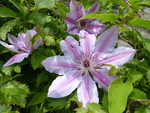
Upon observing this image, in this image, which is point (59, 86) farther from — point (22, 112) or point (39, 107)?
point (22, 112)

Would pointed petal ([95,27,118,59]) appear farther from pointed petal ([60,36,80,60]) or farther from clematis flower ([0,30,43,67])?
clematis flower ([0,30,43,67])

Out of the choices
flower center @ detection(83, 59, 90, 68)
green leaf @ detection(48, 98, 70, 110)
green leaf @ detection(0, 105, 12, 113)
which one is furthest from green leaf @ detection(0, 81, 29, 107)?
flower center @ detection(83, 59, 90, 68)

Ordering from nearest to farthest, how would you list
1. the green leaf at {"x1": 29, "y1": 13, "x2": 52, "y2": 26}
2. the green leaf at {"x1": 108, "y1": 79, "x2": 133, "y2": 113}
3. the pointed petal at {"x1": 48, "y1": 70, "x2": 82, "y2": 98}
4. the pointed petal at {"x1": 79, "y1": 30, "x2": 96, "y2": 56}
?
the green leaf at {"x1": 108, "y1": 79, "x2": 133, "y2": 113}
the pointed petal at {"x1": 48, "y1": 70, "x2": 82, "y2": 98}
the pointed petal at {"x1": 79, "y1": 30, "x2": 96, "y2": 56}
the green leaf at {"x1": 29, "y1": 13, "x2": 52, "y2": 26}

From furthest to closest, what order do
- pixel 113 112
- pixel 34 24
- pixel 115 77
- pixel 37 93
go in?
pixel 34 24 → pixel 37 93 → pixel 115 77 → pixel 113 112

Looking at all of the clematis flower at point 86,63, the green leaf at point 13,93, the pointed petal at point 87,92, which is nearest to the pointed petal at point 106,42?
the clematis flower at point 86,63

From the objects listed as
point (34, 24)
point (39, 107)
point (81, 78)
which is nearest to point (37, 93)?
point (39, 107)

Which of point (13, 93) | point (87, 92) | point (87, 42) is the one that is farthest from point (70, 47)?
point (13, 93)

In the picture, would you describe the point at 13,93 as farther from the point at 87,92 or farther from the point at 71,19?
the point at 71,19
